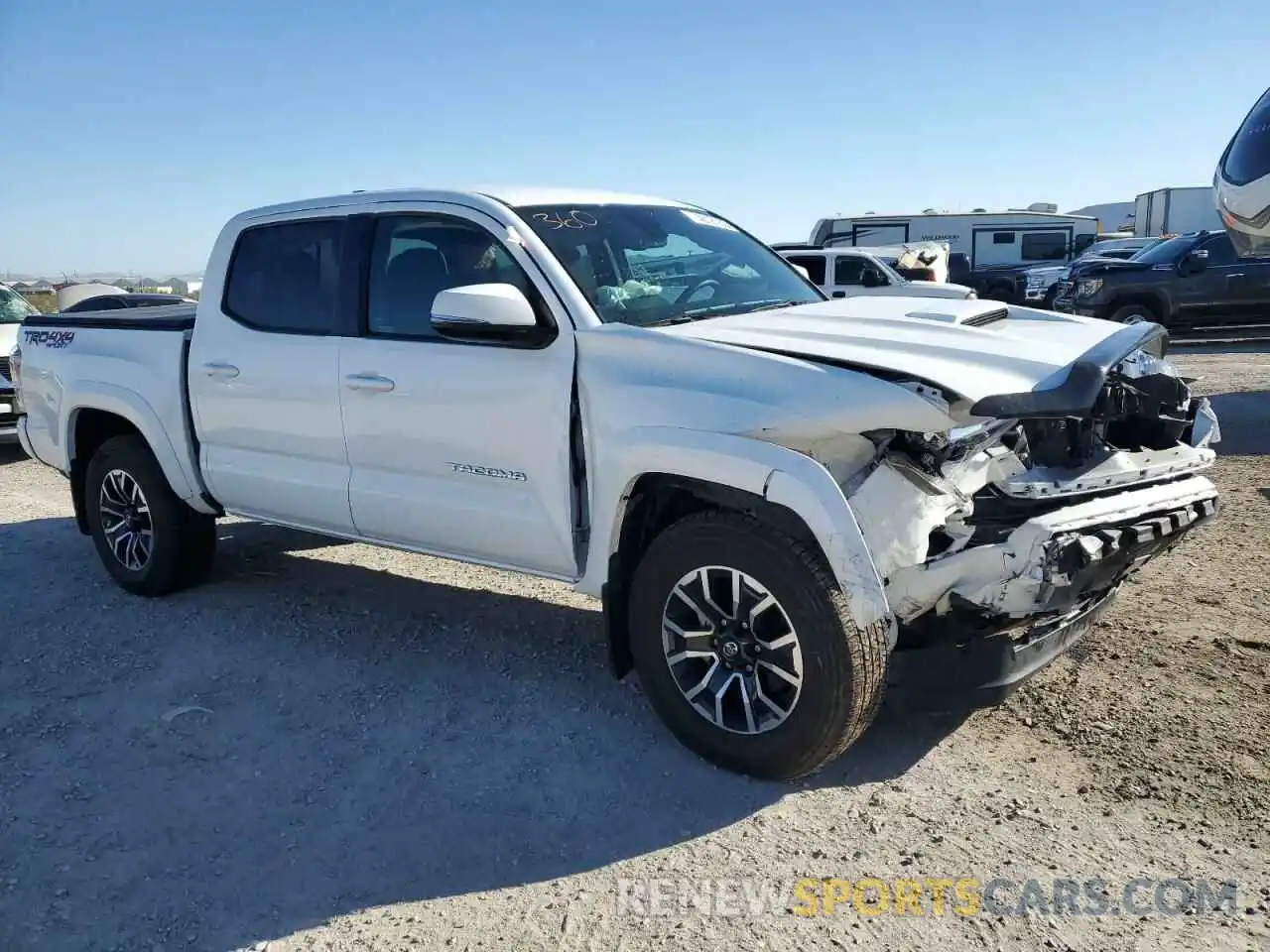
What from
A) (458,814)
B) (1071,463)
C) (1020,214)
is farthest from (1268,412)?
(1020,214)

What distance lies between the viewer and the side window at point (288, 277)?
465 centimetres

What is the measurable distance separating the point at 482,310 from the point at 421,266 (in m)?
0.87

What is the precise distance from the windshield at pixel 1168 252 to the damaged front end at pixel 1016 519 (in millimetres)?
14190

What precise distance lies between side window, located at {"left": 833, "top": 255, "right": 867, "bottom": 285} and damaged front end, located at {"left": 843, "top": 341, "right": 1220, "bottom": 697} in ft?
50.3

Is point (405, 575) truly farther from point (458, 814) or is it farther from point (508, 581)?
point (458, 814)

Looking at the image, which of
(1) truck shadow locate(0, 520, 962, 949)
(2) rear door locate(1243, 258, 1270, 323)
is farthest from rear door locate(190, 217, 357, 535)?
(2) rear door locate(1243, 258, 1270, 323)

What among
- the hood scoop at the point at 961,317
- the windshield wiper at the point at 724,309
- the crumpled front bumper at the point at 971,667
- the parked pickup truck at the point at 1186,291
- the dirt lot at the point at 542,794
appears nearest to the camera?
the dirt lot at the point at 542,794

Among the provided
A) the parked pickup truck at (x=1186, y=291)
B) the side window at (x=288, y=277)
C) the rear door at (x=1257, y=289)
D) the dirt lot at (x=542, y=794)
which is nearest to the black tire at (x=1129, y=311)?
the parked pickup truck at (x=1186, y=291)

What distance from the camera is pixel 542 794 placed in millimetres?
3479

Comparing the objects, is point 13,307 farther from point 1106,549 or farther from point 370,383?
point 1106,549

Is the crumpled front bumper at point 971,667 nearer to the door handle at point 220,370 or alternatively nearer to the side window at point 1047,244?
the door handle at point 220,370

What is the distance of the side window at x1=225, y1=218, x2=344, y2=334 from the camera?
4.65 meters

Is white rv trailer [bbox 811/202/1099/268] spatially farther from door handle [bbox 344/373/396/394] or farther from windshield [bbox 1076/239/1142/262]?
door handle [bbox 344/373/396/394]

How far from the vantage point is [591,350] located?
12.1ft
